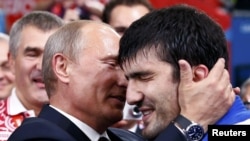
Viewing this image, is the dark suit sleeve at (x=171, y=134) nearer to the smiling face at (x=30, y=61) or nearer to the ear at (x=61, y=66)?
the ear at (x=61, y=66)

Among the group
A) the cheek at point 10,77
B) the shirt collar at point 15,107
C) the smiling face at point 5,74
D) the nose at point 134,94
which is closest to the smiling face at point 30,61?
the shirt collar at point 15,107

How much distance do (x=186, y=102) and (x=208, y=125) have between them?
14 cm

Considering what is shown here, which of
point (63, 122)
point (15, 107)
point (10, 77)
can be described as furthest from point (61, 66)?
point (10, 77)

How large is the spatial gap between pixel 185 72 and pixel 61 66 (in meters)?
0.72

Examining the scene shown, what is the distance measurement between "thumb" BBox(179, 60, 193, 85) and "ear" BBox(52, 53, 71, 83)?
2.18 ft

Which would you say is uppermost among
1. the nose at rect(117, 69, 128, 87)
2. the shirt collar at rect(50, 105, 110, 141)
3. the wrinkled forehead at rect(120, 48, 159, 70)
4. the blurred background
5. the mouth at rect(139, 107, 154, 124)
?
the wrinkled forehead at rect(120, 48, 159, 70)

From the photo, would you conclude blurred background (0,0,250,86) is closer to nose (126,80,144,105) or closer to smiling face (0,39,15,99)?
smiling face (0,39,15,99)

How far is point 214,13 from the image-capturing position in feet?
27.0

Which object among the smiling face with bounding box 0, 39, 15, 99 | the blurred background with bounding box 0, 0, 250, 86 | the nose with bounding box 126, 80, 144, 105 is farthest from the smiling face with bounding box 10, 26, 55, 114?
the nose with bounding box 126, 80, 144, 105

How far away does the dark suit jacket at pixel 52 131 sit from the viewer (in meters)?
3.32

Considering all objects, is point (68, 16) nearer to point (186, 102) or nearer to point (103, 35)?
point (103, 35)

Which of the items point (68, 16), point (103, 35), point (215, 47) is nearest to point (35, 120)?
point (103, 35)

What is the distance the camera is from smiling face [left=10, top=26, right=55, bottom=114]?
4922 millimetres

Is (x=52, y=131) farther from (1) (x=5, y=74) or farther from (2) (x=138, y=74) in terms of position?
(1) (x=5, y=74)
